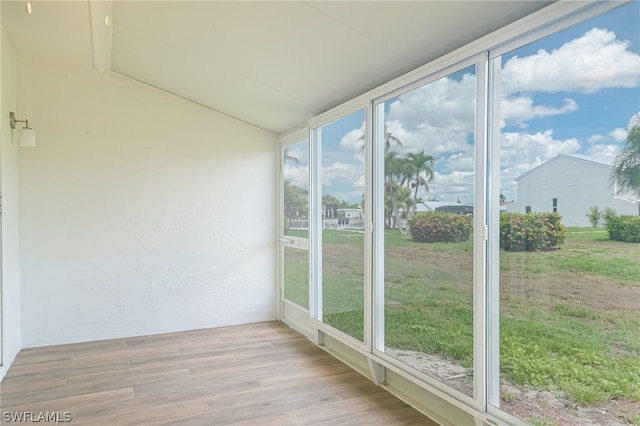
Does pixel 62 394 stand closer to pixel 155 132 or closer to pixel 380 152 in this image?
pixel 155 132

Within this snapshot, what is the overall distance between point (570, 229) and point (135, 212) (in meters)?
3.79

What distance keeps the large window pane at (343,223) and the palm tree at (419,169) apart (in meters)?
0.57

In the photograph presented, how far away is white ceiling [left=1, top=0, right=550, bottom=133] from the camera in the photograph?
2.13 meters

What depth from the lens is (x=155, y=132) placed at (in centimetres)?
425

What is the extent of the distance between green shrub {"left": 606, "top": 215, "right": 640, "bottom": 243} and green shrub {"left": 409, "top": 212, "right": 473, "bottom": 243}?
70 centimetres

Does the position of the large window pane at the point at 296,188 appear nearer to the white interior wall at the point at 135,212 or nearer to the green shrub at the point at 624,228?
the white interior wall at the point at 135,212

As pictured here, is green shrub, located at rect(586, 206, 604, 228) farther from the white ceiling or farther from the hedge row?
the white ceiling

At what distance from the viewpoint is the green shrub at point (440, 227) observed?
7.58 feet

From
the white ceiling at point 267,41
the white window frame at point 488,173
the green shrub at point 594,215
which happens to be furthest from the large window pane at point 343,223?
the green shrub at point 594,215

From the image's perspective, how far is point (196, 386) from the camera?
2.96 m

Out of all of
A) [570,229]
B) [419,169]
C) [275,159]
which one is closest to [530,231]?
[570,229]

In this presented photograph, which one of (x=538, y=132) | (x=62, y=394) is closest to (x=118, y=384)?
(x=62, y=394)

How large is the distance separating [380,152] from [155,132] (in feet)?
8.16

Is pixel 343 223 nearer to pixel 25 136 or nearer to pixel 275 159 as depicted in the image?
pixel 275 159
